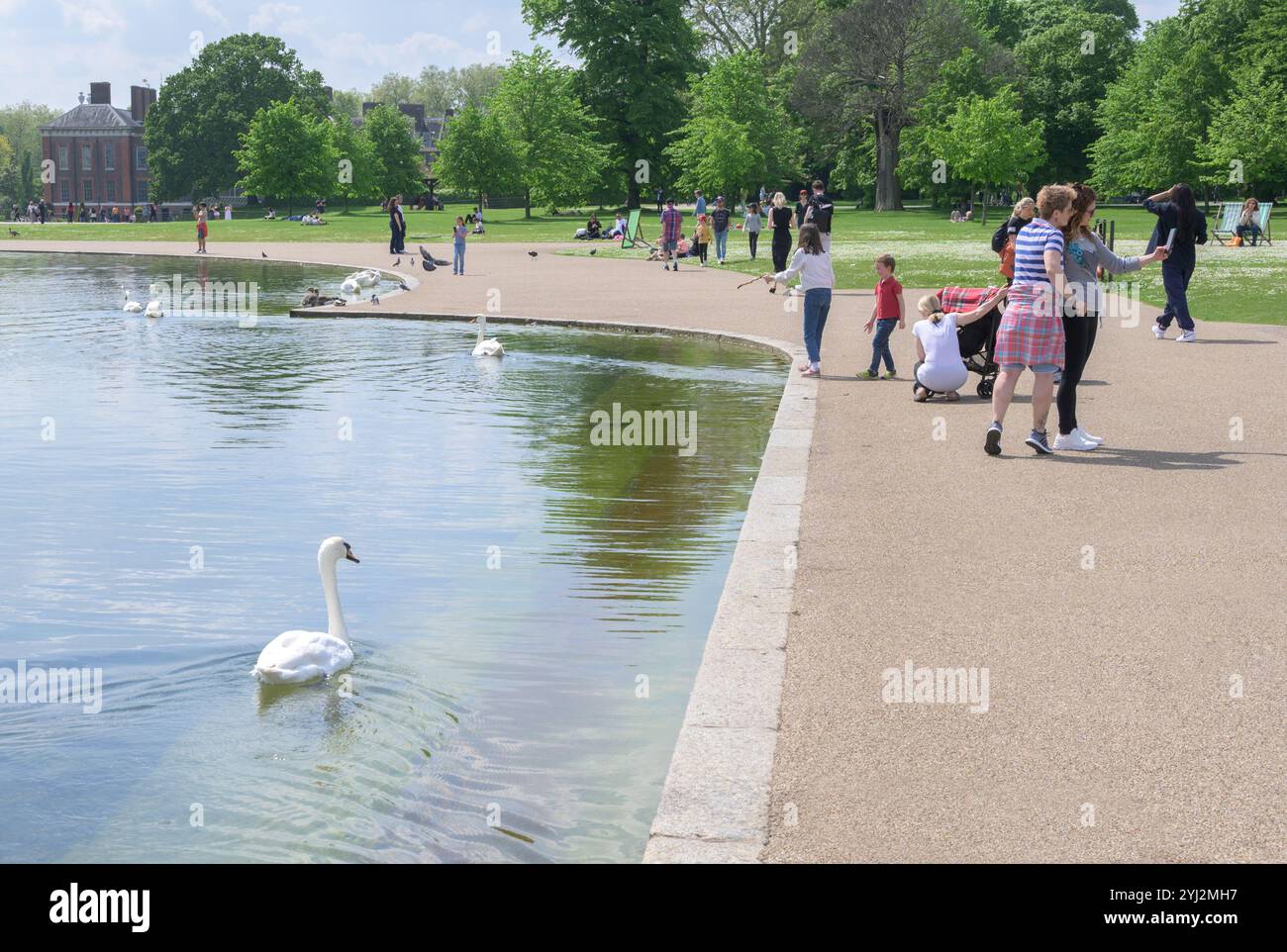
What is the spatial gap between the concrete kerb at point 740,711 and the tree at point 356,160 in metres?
79.4

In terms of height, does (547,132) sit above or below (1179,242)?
above

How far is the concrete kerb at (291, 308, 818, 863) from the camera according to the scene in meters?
4.28

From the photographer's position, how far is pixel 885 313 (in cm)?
1431

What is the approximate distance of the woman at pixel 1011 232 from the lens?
12.5m

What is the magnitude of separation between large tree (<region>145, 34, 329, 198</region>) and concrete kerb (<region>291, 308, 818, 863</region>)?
101506 mm

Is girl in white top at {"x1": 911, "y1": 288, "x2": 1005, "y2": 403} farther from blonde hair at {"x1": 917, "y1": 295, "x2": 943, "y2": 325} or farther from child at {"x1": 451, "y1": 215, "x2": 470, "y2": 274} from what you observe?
child at {"x1": 451, "y1": 215, "x2": 470, "y2": 274}

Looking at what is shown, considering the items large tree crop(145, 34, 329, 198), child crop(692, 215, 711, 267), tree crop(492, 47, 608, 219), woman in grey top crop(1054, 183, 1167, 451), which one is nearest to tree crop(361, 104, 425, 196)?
tree crop(492, 47, 608, 219)

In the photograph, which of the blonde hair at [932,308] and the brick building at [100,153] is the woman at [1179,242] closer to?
the blonde hair at [932,308]

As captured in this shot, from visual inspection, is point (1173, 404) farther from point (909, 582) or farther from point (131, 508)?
point (131, 508)

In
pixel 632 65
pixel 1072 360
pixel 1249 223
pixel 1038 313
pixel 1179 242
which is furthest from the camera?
pixel 632 65

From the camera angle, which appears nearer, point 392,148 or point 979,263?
point 979,263

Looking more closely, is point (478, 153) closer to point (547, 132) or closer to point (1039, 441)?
point (547, 132)

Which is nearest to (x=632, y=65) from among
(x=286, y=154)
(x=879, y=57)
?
(x=879, y=57)

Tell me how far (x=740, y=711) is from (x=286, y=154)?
3231 inches
